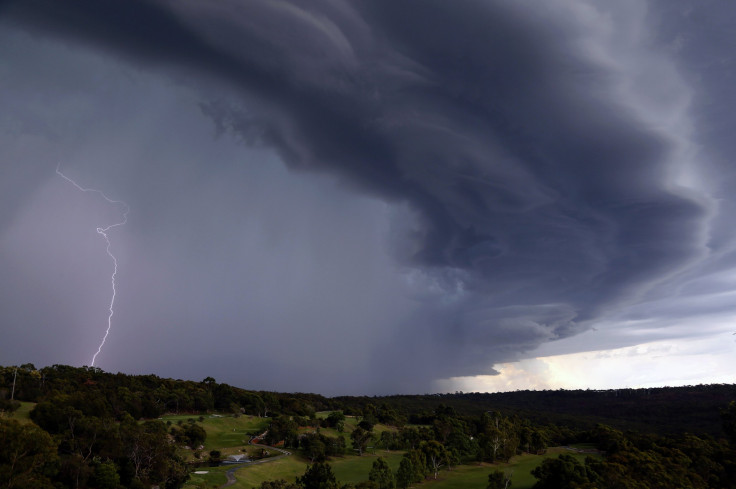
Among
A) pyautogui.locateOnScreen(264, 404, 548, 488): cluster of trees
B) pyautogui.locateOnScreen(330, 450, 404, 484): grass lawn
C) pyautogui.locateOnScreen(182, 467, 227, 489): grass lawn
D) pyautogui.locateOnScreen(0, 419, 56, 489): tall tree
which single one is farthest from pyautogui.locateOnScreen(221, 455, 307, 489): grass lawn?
pyautogui.locateOnScreen(0, 419, 56, 489): tall tree

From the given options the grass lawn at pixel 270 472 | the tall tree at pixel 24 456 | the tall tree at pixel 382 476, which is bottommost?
the grass lawn at pixel 270 472

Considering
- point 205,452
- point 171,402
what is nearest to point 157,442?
point 205,452

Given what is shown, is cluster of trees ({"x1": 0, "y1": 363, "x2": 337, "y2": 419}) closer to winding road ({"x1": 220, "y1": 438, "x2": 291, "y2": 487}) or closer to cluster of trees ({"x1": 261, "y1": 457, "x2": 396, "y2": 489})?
winding road ({"x1": 220, "y1": 438, "x2": 291, "y2": 487})

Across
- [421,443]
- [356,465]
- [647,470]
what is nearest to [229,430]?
[356,465]

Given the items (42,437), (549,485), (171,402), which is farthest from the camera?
(171,402)

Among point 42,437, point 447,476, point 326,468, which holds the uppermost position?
point 42,437

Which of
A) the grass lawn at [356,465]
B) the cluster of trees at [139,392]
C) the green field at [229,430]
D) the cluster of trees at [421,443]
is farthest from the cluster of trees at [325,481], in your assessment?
the cluster of trees at [139,392]

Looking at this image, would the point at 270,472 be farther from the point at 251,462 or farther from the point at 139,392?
the point at 139,392

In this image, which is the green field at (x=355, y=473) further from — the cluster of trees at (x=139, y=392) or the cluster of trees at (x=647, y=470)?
the cluster of trees at (x=139, y=392)

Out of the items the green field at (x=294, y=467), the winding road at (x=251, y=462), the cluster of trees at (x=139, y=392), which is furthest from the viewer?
the cluster of trees at (x=139, y=392)

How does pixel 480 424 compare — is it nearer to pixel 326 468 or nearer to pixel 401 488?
pixel 401 488

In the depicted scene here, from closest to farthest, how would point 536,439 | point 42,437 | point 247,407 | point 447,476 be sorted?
point 42,437
point 447,476
point 536,439
point 247,407
